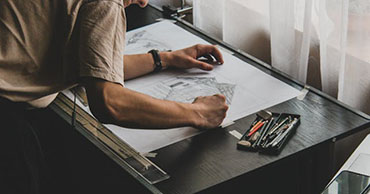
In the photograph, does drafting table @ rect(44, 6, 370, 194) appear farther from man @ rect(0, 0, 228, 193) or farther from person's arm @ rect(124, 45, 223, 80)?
person's arm @ rect(124, 45, 223, 80)

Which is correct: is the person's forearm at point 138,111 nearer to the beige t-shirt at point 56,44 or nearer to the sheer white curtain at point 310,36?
the beige t-shirt at point 56,44

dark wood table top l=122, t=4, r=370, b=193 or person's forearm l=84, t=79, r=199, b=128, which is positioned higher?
→ person's forearm l=84, t=79, r=199, b=128

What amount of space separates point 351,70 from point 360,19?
6.1 inches

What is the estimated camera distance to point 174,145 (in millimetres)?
1458

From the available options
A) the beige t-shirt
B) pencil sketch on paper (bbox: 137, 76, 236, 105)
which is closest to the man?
the beige t-shirt

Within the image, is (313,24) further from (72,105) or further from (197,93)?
(72,105)

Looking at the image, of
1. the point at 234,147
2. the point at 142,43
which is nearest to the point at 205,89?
the point at 234,147

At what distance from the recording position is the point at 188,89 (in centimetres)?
170

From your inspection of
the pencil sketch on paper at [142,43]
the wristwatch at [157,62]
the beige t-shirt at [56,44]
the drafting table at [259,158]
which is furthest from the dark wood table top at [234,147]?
the pencil sketch on paper at [142,43]

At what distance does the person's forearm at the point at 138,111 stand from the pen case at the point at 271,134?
5.6 inches

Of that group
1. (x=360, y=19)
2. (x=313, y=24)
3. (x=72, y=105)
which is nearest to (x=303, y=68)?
(x=313, y=24)

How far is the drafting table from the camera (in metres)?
1.33

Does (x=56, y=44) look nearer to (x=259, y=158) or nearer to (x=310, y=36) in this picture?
(x=259, y=158)

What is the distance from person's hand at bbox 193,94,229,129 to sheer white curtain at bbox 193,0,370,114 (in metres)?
0.37
